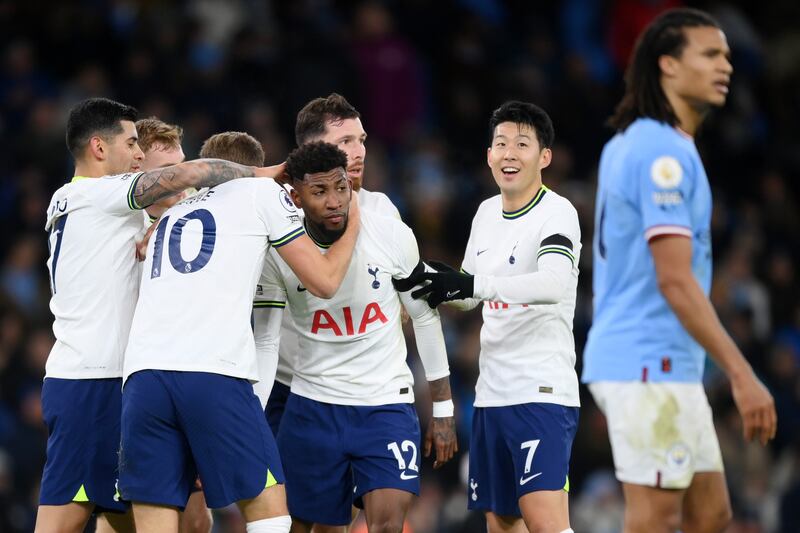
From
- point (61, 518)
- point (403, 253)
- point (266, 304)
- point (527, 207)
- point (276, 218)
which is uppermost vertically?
point (527, 207)

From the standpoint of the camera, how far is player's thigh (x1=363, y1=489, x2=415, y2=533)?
611cm

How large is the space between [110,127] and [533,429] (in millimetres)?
2621

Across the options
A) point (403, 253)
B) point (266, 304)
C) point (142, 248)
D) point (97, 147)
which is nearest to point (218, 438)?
point (266, 304)

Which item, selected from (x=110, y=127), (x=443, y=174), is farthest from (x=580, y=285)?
(x=110, y=127)

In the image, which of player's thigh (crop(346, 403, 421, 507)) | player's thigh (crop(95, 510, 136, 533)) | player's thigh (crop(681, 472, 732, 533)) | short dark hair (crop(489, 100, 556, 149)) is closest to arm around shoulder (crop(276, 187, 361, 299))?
player's thigh (crop(346, 403, 421, 507))

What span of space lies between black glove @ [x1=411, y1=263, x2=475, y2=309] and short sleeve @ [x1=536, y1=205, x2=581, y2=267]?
1.28 ft

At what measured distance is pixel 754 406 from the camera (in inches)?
179

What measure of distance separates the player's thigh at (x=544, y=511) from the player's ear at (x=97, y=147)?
2722 millimetres

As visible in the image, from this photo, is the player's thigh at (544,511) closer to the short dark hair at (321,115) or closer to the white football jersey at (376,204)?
the white football jersey at (376,204)

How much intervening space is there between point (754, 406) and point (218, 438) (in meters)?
2.33

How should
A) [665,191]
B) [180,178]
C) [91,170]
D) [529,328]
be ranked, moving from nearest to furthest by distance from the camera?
1. [665,191]
2. [180,178]
3. [91,170]
4. [529,328]

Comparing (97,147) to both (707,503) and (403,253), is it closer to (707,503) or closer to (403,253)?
(403,253)

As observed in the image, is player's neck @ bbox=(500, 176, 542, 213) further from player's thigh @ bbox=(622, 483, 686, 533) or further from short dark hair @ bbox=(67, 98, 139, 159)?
player's thigh @ bbox=(622, 483, 686, 533)

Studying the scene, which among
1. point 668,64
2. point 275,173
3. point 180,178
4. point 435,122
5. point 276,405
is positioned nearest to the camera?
point 668,64
